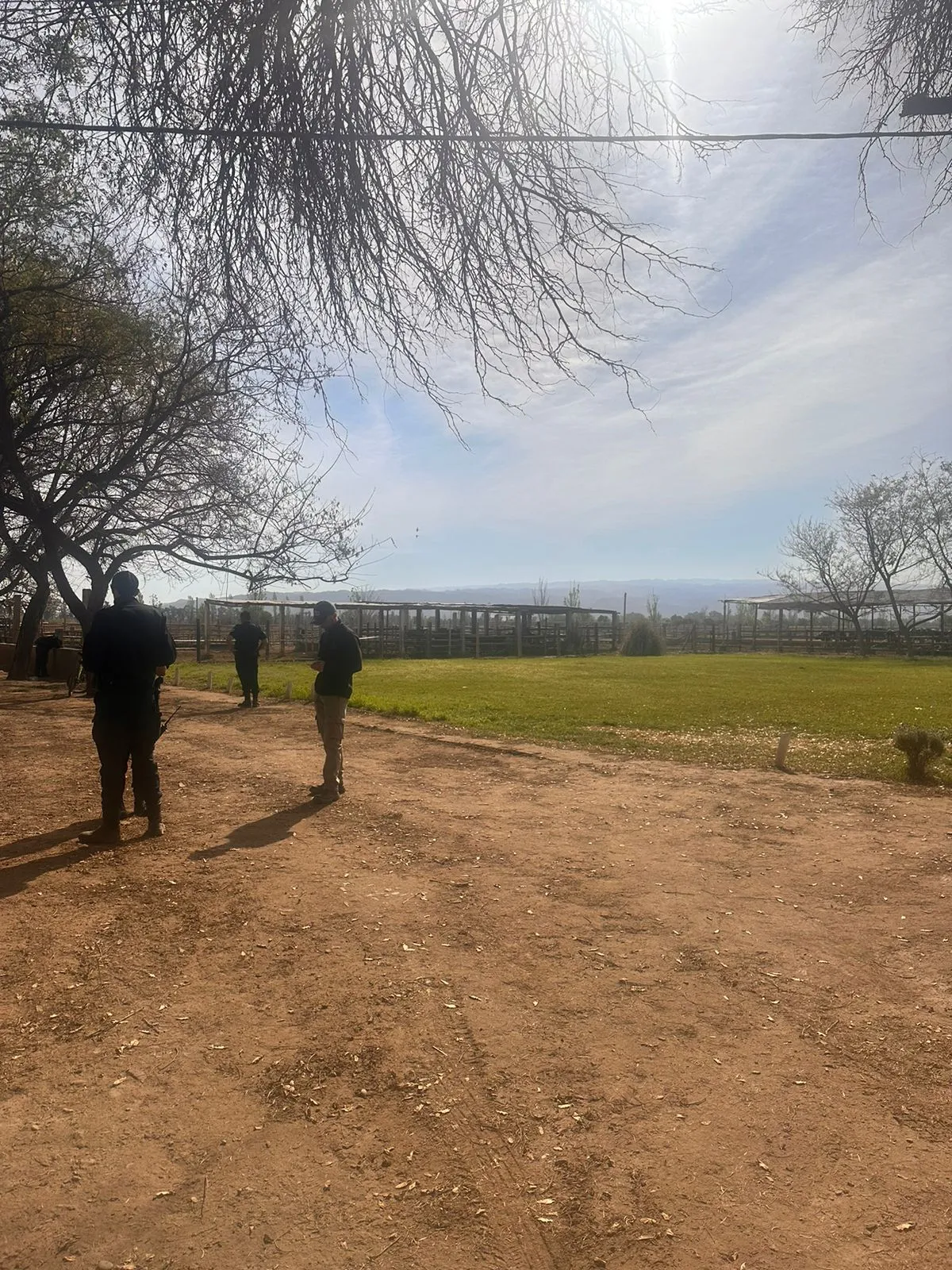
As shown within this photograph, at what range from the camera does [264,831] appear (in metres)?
6.00

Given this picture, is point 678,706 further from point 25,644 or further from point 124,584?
point 25,644

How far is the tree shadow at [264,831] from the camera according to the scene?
5492 millimetres

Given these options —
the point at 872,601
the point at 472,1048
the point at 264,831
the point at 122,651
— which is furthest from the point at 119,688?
the point at 872,601

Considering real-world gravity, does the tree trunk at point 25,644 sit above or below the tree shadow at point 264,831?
above

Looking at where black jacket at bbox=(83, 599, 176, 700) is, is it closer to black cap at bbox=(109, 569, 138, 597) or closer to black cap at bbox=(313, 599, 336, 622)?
black cap at bbox=(109, 569, 138, 597)

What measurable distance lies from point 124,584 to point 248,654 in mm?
9152

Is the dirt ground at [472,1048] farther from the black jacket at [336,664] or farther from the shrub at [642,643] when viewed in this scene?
the shrub at [642,643]

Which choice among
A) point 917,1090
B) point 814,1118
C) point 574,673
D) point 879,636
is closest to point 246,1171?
point 814,1118

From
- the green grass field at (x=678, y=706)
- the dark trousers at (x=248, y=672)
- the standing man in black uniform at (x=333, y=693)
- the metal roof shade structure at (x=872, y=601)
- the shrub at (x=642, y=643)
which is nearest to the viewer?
the standing man in black uniform at (x=333, y=693)

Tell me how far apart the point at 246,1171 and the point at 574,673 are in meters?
25.0

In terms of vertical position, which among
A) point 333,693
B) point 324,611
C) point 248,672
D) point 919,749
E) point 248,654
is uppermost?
point 324,611

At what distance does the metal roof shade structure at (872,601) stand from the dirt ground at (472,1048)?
4896 centimetres

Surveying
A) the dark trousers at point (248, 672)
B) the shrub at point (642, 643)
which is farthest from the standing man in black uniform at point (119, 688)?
the shrub at point (642, 643)

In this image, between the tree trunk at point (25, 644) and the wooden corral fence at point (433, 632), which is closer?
the tree trunk at point (25, 644)
